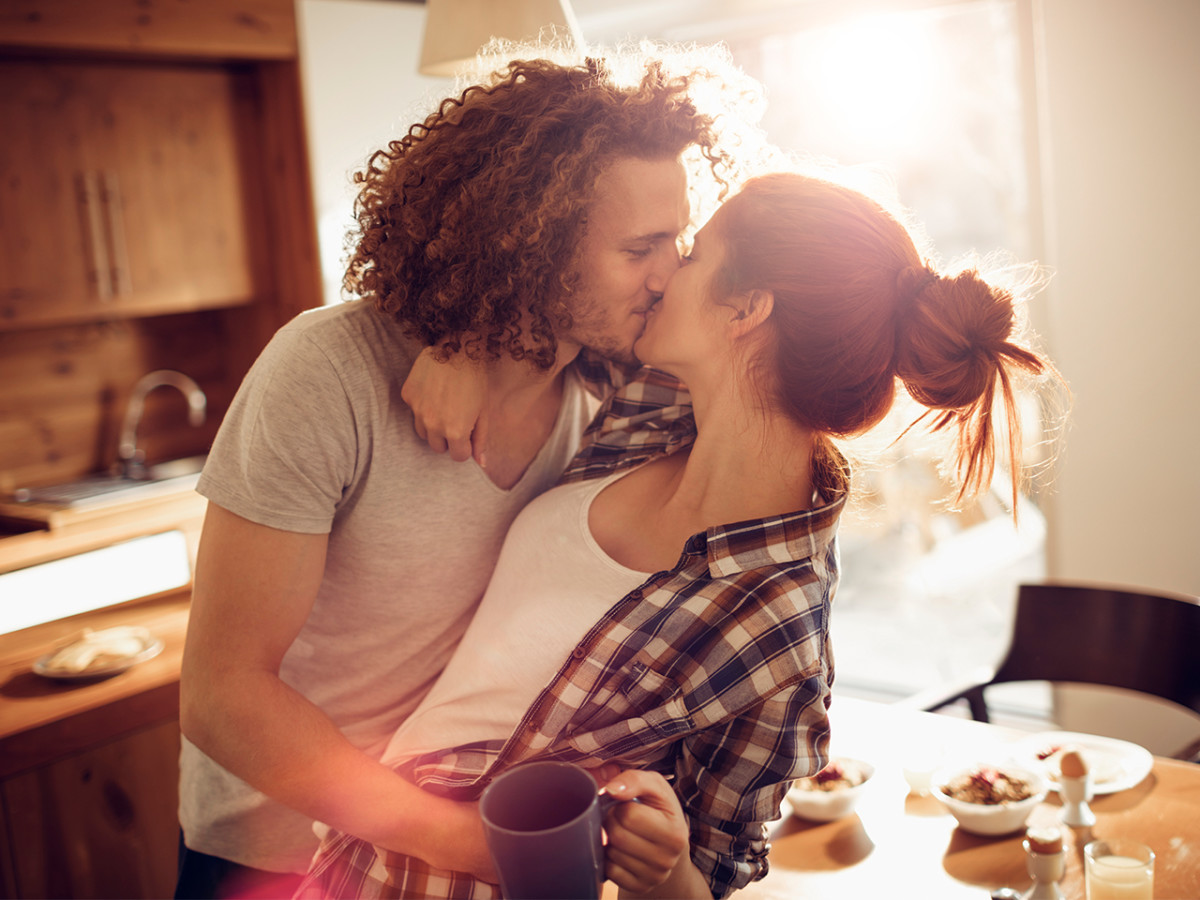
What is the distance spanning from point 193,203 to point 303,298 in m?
0.45

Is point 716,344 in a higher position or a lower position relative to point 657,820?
higher

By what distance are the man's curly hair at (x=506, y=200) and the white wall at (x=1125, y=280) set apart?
1695 millimetres

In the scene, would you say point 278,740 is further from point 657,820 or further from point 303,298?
point 303,298

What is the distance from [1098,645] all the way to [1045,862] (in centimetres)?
121

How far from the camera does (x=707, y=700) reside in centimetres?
111

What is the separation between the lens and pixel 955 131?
11.4 ft

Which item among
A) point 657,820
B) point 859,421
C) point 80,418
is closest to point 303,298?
point 80,418

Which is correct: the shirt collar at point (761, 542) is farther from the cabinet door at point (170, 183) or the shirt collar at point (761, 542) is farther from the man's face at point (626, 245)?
the cabinet door at point (170, 183)

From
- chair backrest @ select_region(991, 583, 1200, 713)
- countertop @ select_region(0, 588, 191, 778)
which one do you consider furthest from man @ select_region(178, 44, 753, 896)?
chair backrest @ select_region(991, 583, 1200, 713)

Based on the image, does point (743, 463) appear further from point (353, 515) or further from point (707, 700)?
point (353, 515)

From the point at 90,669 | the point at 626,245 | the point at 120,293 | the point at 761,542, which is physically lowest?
the point at 90,669

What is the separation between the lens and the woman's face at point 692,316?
4.16 feet

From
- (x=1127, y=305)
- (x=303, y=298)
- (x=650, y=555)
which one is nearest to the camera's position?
(x=650, y=555)

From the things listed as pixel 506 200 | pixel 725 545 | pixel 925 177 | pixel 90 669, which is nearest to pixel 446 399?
pixel 506 200
